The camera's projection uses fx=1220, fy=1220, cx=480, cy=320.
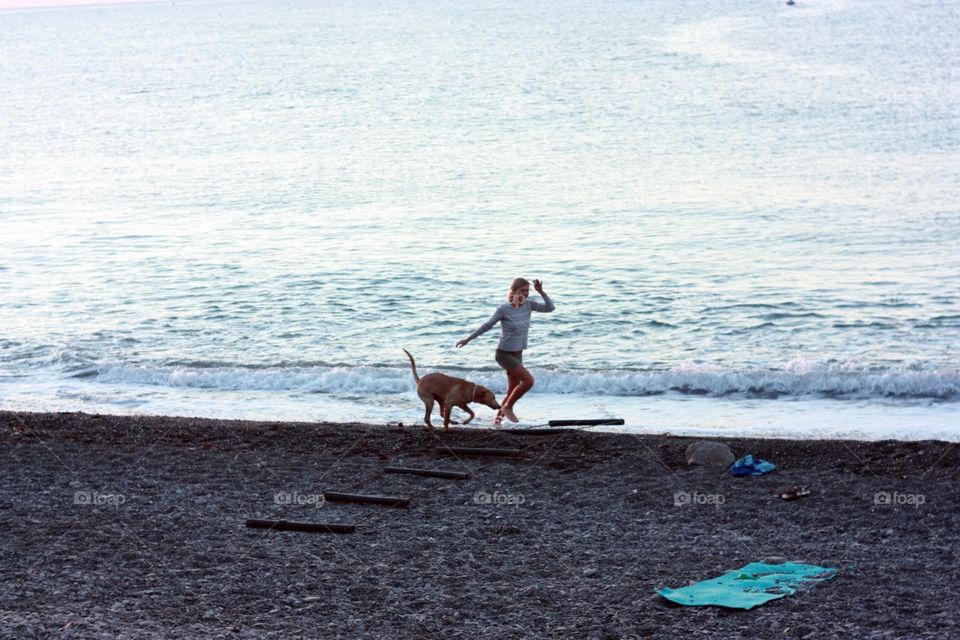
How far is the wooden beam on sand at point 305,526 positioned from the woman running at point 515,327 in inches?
138

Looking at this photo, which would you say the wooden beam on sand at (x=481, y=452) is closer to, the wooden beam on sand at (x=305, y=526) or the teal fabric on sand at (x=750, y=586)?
the wooden beam on sand at (x=305, y=526)

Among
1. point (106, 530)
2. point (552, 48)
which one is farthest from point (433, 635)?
point (552, 48)

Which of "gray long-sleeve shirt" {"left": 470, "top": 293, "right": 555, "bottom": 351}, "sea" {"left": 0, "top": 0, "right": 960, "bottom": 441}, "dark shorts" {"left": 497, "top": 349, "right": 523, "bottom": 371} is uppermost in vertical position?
"gray long-sleeve shirt" {"left": 470, "top": 293, "right": 555, "bottom": 351}

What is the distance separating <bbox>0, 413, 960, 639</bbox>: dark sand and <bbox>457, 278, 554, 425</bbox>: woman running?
805mm

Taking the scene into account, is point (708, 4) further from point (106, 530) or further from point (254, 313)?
point (106, 530)

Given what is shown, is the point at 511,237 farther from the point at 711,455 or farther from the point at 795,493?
the point at 795,493

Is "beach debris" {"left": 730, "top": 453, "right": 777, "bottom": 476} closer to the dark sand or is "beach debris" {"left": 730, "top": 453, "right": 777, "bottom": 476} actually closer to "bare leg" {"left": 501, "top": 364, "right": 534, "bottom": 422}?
the dark sand

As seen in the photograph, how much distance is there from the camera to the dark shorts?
13750 mm

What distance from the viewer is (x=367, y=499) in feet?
36.4

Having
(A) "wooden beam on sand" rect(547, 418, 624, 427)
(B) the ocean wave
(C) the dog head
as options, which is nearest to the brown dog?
(C) the dog head

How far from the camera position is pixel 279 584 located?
9.17 m

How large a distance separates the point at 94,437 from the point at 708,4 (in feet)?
420

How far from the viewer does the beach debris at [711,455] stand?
12.1 m

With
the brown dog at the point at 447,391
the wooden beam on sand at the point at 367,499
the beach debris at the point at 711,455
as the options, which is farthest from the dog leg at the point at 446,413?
the beach debris at the point at 711,455
